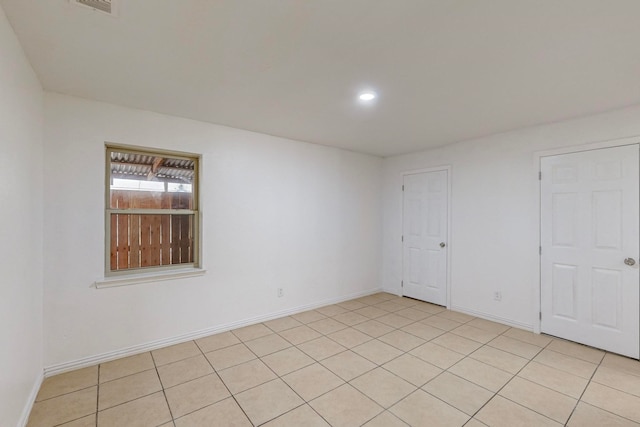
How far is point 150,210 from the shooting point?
120 inches

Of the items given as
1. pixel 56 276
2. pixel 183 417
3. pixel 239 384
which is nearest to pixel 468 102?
pixel 239 384

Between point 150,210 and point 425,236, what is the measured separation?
3.76 meters

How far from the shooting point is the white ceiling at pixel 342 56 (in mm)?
1512

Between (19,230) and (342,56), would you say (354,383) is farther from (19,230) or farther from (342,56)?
(19,230)

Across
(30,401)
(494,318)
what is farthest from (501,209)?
(30,401)

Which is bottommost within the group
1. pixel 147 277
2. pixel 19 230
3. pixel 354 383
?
pixel 354 383

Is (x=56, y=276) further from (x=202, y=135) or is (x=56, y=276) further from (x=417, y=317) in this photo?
(x=417, y=317)

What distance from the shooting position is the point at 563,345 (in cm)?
308

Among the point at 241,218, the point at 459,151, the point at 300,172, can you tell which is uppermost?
the point at 459,151

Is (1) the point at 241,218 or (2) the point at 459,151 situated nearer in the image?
(1) the point at 241,218

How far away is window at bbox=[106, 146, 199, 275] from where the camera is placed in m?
2.88

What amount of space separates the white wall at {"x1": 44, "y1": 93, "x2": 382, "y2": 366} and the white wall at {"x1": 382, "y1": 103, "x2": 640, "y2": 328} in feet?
4.63

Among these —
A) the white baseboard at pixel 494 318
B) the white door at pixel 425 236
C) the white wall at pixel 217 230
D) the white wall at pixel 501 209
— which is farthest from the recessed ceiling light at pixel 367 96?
the white baseboard at pixel 494 318

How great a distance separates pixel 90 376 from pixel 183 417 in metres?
1.11
